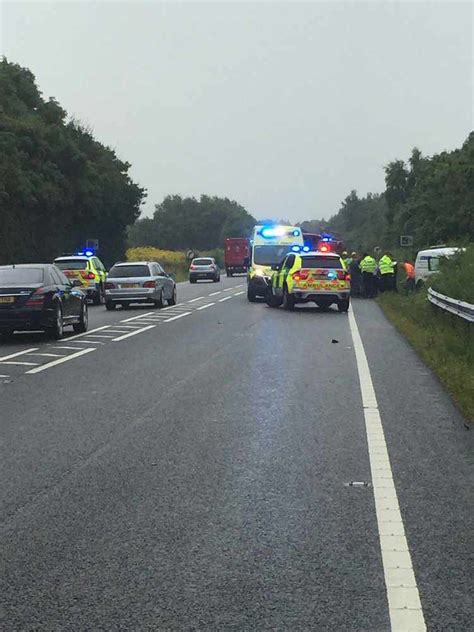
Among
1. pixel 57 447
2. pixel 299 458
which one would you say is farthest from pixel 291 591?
pixel 57 447

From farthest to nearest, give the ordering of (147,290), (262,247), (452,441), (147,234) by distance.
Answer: (147,234) < (262,247) < (147,290) < (452,441)

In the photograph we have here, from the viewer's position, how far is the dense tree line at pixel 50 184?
51.0m

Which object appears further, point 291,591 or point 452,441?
point 452,441

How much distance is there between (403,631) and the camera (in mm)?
4023

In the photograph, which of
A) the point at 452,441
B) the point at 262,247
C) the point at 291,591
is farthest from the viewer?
the point at 262,247

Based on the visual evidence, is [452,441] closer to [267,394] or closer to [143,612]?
[267,394]

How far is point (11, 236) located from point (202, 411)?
1735 inches

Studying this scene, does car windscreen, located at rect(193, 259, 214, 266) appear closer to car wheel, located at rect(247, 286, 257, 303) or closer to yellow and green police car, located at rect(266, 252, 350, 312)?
car wheel, located at rect(247, 286, 257, 303)

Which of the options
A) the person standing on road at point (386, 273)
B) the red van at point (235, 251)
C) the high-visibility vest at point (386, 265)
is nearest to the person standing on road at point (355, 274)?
the person standing on road at point (386, 273)

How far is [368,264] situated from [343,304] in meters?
8.32

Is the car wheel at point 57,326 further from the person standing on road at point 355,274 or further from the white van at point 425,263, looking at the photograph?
the person standing on road at point 355,274

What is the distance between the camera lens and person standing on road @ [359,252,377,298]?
35.7 meters

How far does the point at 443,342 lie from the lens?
53.3 ft

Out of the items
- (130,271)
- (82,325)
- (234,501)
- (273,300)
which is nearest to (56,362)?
(82,325)
